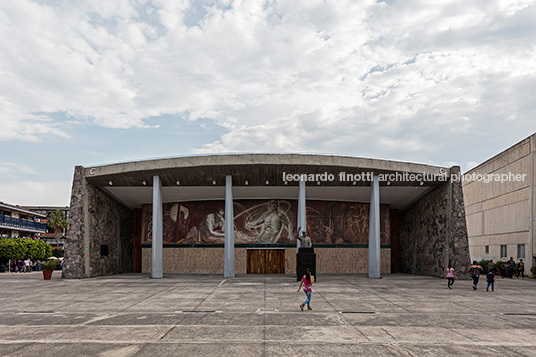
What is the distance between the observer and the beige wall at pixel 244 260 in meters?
37.6

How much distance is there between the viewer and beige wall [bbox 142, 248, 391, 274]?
123ft

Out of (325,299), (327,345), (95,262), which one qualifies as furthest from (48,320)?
(95,262)

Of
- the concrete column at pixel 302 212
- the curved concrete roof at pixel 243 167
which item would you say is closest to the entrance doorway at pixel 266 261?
the concrete column at pixel 302 212

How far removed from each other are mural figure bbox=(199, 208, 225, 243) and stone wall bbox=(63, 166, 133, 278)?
24.2ft

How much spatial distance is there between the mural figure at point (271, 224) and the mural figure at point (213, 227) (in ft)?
7.38

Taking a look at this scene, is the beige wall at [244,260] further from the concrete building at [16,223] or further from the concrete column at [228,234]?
the concrete building at [16,223]

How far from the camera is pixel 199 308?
16.7m

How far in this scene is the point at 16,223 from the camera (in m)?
65.7

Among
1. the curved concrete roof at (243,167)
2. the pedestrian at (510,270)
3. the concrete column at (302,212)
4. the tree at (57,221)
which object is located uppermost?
the curved concrete roof at (243,167)

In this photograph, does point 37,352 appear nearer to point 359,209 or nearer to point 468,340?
point 468,340

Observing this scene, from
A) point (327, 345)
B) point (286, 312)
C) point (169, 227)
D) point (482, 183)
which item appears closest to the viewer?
point (327, 345)

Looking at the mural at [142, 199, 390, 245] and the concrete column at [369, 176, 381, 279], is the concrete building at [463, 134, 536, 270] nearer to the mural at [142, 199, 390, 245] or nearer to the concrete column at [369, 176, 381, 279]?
the mural at [142, 199, 390, 245]

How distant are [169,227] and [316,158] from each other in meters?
15.4

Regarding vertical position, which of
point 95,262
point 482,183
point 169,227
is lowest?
point 95,262
